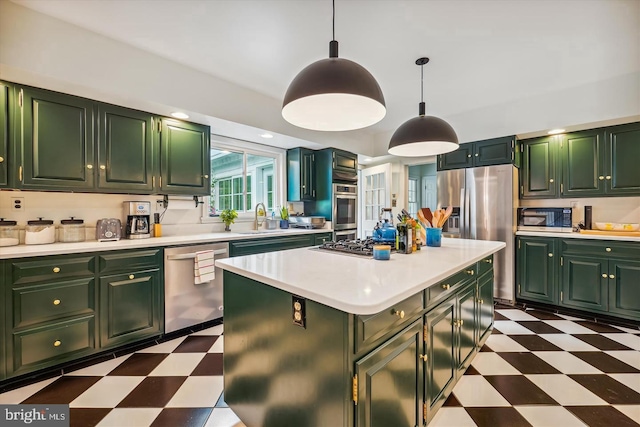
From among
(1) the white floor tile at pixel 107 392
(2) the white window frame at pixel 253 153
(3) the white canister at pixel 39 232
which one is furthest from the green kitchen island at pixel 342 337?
(2) the white window frame at pixel 253 153

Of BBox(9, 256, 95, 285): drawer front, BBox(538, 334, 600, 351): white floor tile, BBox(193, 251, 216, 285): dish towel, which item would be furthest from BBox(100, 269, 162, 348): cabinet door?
BBox(538, 334, 600, 351): white floor tile

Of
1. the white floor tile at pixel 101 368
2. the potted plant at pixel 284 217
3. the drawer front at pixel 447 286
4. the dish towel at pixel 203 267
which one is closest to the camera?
the drawer front at pixel 447 286

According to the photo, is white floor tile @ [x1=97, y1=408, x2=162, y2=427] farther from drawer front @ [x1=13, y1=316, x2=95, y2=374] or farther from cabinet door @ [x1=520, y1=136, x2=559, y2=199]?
cabinet door @ [x1=520, y1=136, x2=559, y2=199]

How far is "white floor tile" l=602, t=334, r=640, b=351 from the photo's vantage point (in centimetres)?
244

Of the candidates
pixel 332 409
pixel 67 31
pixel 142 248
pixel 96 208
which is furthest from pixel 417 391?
pixel 67 31

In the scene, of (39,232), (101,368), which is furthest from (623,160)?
(39,232)

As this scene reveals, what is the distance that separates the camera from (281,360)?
4.11ft

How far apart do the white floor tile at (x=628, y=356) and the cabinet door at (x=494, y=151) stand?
2145mm

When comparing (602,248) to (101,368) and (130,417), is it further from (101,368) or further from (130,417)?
(101,368)

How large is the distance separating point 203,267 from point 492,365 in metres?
2.59

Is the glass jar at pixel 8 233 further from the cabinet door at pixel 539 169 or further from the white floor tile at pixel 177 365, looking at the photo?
the cabinet door at pixel 539 169

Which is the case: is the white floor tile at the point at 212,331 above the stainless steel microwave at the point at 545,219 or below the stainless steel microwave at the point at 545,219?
below

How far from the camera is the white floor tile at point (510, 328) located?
8.95ft

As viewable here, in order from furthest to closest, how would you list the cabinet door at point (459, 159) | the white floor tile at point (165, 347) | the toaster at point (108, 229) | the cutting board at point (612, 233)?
1. the cabinet door at point (459, 159)
2. the cutting board at point (612, 233)
3. the toaster at point (108, 229)
4. the white floor tile at point (165, 347)
